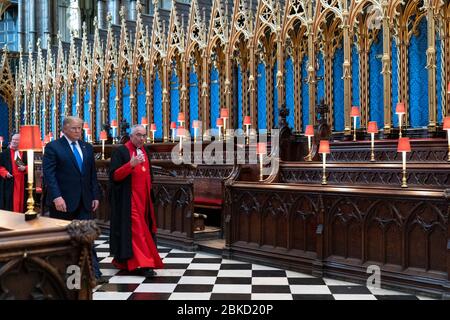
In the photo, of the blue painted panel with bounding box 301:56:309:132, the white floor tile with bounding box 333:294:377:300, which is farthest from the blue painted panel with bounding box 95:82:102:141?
the white floor tile with bounding box 333:294:377:300

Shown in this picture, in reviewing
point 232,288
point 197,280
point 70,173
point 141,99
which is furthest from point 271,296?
point 141,99

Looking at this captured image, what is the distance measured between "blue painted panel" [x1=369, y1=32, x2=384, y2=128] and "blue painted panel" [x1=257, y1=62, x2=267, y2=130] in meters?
2.86

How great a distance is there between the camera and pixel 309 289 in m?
5.24

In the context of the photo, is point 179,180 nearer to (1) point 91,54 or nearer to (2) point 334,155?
(2) point 334,155

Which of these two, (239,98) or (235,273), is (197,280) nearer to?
(235,273)

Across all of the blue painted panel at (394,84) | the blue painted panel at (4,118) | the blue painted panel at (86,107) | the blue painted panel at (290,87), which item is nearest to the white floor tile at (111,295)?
the blue painted panel at (394,84)

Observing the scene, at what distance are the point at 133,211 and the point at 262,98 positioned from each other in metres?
7.67

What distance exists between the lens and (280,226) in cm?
640

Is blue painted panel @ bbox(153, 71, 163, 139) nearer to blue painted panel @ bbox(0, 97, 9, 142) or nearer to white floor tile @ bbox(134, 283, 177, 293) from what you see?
blue painted panel @ bbox(0, 97, 9, 142)

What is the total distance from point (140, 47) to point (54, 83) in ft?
18.3

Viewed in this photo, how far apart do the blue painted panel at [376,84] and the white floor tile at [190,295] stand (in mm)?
6835
